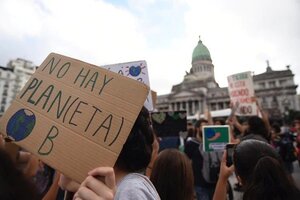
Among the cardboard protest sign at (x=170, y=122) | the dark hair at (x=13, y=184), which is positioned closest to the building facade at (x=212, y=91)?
the cardboard protest sign at (x=170, y=122)

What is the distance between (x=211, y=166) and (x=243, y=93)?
354 cm

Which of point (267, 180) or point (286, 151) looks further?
point (286, 151)

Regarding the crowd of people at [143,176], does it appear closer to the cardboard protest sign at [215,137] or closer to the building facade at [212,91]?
the cardboard protest sign at [215,137]

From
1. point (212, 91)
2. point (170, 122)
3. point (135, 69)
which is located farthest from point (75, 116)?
point (212, 91)

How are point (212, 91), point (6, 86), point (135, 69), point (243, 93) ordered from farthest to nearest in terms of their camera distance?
point (6, 86) < point (212, 91) < point (243, 93) < point (135, 69)

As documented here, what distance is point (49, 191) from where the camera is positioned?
2094 mm

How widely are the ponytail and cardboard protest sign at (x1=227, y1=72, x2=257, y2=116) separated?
5.38 metres

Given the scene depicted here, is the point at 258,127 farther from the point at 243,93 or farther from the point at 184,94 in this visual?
the point at 184,94

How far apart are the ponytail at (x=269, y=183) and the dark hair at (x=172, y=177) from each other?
67 centimetres

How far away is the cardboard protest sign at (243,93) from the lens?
689 cm

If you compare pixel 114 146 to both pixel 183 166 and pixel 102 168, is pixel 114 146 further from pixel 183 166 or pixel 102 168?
pixel 183 166

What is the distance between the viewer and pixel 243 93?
7.10 metres

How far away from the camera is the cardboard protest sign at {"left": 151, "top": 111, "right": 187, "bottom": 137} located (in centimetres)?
421

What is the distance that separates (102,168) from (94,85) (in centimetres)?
37
